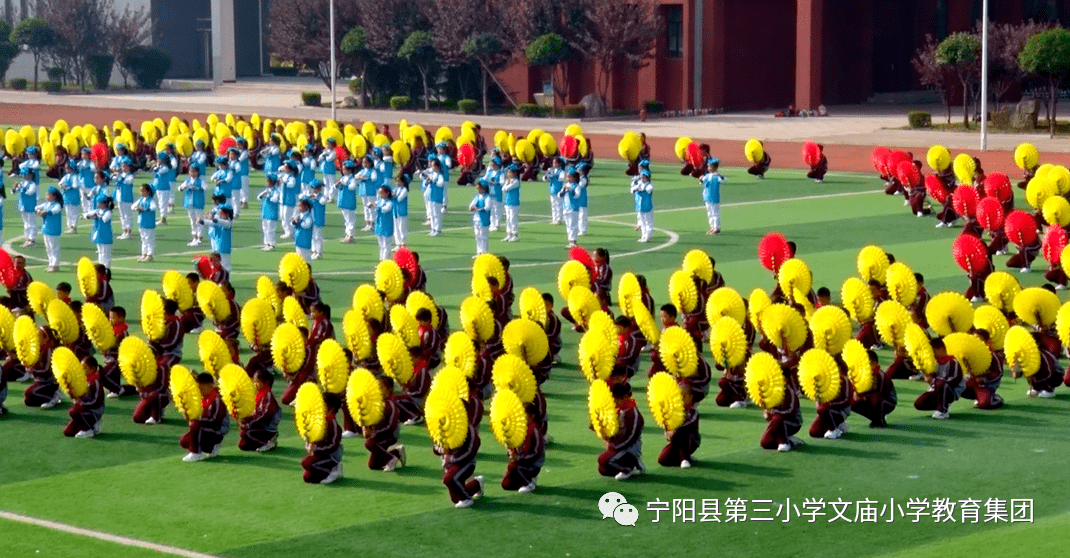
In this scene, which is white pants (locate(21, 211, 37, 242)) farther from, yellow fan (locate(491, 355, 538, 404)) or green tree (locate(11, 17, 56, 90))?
green tree (locate(11, 17, 56, 90))

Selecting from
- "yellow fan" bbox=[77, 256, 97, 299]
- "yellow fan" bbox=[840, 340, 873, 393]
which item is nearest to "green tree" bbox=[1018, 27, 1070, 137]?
"yellow fan" bbox=[77, 256, 97, 299]

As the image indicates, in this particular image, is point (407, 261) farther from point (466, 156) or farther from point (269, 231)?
point (466, 156)

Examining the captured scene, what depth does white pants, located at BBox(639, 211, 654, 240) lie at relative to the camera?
3306cm

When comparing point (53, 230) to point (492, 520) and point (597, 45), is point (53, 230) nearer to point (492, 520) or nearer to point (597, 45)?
point (492, 520)

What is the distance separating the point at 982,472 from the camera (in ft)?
55.7

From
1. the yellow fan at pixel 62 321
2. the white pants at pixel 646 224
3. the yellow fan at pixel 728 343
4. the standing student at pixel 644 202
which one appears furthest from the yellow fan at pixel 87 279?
the white pants at pixel 646 224

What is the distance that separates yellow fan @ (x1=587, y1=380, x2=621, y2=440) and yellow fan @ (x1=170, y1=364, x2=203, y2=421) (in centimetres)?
392

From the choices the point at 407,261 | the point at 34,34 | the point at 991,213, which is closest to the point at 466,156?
the point at 991,213

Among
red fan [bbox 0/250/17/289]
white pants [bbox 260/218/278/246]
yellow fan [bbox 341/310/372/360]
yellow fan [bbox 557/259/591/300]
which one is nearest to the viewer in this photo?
yellow fan [bbox 341/310/372/360]

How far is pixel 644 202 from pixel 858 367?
48.2 feet

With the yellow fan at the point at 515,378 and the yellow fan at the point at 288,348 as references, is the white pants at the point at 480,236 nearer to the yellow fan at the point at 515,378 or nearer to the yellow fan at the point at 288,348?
the yellow fan at the point at 288,348

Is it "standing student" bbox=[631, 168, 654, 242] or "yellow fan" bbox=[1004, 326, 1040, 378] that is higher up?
"standing student" bbox=[631, 168, 654, 242]

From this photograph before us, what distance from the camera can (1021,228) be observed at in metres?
28.3

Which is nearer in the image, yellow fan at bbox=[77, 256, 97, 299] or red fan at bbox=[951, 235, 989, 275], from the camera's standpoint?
yellow fan at bbox=[77, 256, 97, 299]
